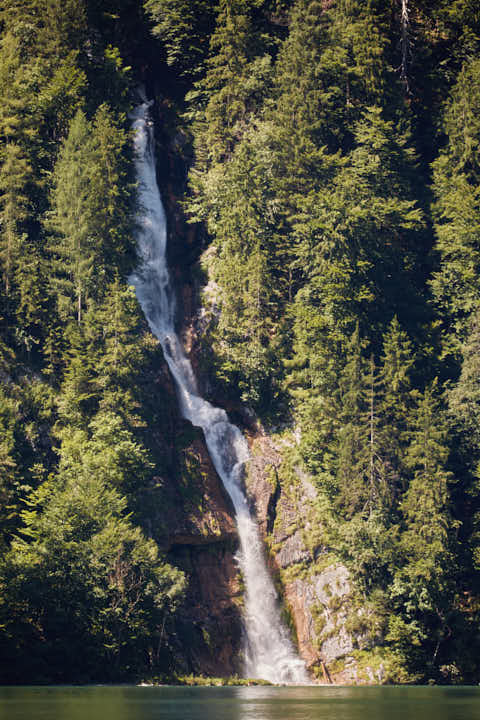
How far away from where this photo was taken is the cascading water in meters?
57.6

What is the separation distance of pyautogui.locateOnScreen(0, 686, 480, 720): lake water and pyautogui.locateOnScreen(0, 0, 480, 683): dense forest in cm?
594

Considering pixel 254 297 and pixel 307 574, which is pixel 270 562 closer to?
pixel 307 574

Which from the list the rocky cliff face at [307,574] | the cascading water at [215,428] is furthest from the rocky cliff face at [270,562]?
the cascading water at [215,428]

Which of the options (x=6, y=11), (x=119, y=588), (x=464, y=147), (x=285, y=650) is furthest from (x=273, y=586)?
(x=6, y=11)

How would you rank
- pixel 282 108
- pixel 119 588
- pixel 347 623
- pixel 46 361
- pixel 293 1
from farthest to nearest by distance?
pixel 293 1 < pixel 282 108 < pixel 46 361 < pixel 347 623 < pixel 119 588

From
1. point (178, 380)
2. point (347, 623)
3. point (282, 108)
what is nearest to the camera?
point (347, 623)

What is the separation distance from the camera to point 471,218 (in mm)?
66625

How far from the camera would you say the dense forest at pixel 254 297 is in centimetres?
5359

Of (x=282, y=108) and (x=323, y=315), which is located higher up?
(x=282, y=108)

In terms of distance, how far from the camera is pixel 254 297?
66375mm

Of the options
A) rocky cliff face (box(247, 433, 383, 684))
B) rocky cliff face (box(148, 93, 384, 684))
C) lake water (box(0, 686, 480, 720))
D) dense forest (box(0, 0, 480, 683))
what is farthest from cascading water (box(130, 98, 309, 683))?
lake water (box(0, 686, 480, 720))

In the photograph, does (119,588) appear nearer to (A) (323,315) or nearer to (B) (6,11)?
(A) (323,315)

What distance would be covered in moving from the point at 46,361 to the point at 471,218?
2828cm

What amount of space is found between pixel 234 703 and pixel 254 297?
105ft
